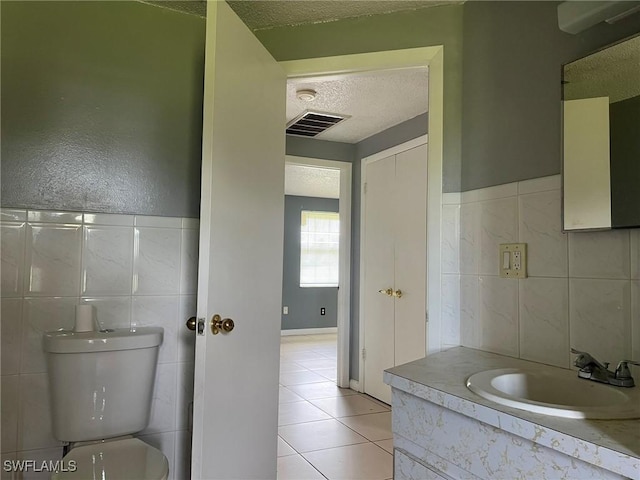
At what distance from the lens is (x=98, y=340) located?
158 cm

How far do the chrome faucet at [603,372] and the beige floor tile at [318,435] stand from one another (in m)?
1.79

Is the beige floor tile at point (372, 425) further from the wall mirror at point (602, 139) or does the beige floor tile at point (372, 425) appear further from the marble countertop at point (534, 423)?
the wall mirror at point (602, 139)

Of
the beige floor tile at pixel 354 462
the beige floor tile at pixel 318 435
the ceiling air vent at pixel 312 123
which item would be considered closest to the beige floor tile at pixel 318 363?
the beige floor tile at pixel 318 435

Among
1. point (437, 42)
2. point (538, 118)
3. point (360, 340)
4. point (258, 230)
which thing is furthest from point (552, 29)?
point (360, 340)

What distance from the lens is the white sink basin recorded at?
928 millimetres

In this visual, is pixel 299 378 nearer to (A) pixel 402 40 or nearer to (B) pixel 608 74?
(A) pixel 402 40

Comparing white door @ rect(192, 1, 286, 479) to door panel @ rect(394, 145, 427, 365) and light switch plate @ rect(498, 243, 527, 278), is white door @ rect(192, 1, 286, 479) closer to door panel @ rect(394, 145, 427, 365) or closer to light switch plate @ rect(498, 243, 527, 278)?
light switch plate @ rect(498, 243, 527, 278)

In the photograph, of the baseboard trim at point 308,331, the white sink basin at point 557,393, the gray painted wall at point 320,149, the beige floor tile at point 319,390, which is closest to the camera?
the white sink basin at point 557,393

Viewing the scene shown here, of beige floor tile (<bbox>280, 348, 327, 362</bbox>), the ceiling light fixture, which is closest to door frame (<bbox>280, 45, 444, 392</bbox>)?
the ceiling light fixture

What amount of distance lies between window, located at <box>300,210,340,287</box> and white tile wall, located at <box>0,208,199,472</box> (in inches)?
191

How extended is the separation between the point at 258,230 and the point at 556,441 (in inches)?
49.8

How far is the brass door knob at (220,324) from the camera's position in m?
1.47

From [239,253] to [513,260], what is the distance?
Answer: 1.00m

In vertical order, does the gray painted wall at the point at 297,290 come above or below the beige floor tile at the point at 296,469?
above
